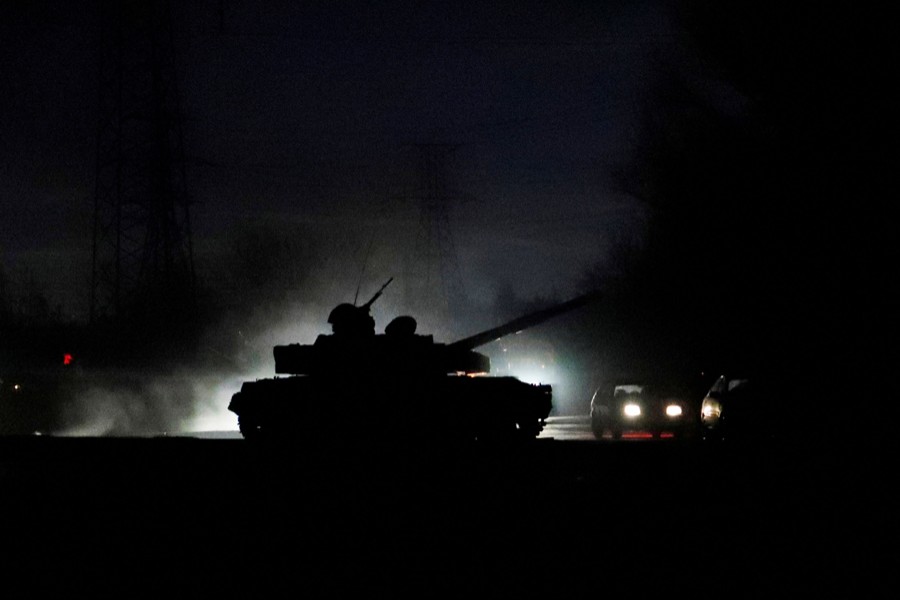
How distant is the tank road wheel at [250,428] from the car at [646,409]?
48.6 feet

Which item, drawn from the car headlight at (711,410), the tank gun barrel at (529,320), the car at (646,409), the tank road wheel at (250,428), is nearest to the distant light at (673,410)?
the car at (646,409)

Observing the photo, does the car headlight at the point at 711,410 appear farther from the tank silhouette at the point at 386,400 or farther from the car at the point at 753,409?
the tank silhouette at the point at 386,400

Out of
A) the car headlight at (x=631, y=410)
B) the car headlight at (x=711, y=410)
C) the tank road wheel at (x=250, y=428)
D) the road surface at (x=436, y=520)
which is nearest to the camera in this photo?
the road surface at (x=436, y=520)

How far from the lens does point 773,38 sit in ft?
111

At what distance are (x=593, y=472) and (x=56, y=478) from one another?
638cm

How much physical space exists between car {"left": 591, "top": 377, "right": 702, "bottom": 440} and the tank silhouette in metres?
13.2

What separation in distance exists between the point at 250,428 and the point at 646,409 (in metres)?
15.1

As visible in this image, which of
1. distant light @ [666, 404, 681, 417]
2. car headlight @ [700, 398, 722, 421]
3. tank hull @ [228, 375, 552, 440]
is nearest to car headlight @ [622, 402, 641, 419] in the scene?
distant light @ [666, 404, 681, 417]

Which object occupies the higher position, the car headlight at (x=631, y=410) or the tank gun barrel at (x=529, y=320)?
the tank gun barrel at (x=529, y=320)

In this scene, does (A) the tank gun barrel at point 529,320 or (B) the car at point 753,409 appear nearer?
(A) the tank gun barrel at point 529,320

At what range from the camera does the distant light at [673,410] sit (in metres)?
32.9

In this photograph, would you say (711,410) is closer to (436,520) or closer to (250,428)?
(250,428)

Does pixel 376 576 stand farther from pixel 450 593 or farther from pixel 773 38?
pixel 773 38

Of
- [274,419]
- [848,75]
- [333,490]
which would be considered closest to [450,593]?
[333,490]
